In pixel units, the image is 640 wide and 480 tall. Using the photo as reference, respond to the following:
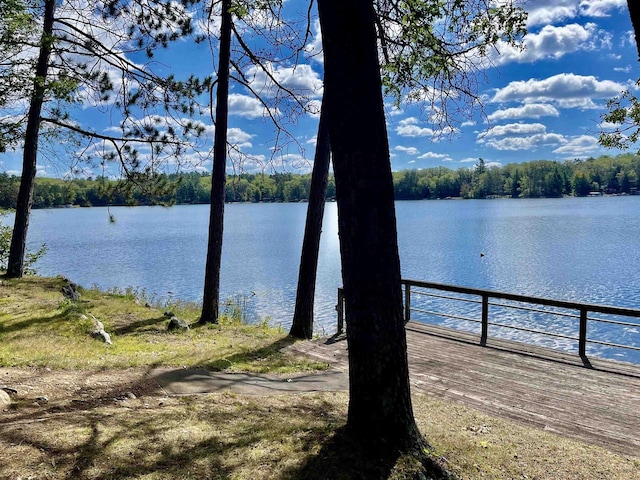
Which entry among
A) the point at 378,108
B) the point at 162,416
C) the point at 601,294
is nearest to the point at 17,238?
the point at 162,416

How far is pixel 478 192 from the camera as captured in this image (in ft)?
432

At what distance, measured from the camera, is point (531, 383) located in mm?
5918

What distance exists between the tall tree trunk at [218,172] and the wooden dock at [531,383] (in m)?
3.10

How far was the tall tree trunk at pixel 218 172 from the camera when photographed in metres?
9.84

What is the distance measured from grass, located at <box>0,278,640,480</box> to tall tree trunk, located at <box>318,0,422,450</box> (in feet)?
1.28

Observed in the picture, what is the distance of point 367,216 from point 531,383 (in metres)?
4.24

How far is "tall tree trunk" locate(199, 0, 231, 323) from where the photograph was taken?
32.3 feet

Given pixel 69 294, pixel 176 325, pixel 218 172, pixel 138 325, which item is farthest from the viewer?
pixel 69 294

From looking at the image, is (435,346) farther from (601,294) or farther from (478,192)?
(478,192)

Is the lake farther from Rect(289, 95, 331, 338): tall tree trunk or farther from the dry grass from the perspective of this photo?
the dry grass

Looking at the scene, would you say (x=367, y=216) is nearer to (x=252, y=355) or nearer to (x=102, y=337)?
(x=252, y=355)

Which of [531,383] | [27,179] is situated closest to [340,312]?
[531,383]

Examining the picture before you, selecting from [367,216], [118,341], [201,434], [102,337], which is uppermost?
[367,216]

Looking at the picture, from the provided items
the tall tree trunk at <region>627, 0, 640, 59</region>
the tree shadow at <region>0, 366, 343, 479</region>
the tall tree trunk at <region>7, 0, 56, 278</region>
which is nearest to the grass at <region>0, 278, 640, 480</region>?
the tree shadow at <region>0, 366, 343, 479</region>
